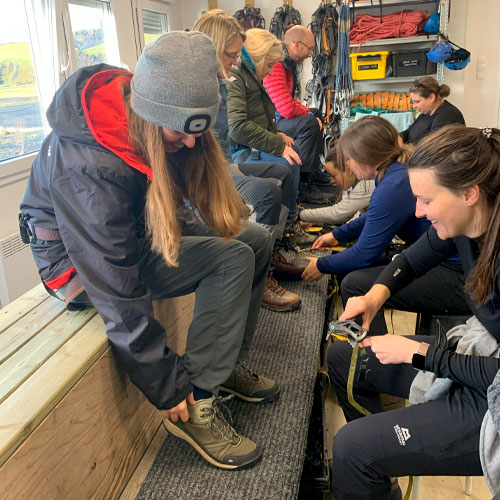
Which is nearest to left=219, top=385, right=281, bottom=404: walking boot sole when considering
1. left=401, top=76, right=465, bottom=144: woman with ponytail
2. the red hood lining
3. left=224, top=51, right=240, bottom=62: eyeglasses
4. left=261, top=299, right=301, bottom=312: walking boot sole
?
left=261, top=299, right=301, bottom=312: walking boot sole

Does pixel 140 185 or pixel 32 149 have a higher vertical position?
pixel 140 185

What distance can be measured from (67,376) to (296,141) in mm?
2720

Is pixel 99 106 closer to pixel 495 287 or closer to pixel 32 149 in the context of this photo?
pixel 495 287

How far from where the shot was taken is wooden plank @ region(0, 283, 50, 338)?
1412 mm

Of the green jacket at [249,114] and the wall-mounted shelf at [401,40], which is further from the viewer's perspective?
the wall-mounted shelf at [401,40]

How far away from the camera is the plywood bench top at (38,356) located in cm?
97

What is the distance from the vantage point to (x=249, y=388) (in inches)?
63.2

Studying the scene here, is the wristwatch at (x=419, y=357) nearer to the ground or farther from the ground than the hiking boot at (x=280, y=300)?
farther from the ground

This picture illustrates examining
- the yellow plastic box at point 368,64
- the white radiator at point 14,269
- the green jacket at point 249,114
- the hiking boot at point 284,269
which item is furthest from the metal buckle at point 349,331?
the yellow plastic box at point 368,64

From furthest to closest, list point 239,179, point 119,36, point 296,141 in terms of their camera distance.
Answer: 1. point 119,36
2. point 296,141
3. point 239,179

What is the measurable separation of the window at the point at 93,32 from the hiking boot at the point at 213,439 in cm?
274

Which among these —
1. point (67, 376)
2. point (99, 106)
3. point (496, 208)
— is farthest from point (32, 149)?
point (496, 208)

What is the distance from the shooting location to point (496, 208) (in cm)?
115

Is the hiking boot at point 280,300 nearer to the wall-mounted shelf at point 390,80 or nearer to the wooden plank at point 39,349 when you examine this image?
the wooden plank at point 39,349
